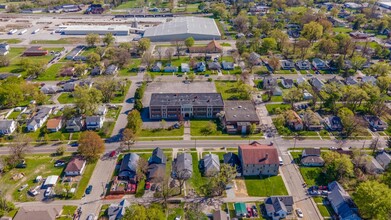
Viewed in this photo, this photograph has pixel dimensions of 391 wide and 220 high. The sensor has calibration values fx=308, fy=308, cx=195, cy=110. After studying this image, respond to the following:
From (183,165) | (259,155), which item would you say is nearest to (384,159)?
(259,155)

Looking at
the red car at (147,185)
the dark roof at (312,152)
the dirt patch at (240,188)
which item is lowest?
the dirt patch at (240,188)

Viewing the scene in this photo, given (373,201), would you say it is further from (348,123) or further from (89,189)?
(89,189)

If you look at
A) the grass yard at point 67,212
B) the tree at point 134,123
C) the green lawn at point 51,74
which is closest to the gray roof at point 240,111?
the tree at point 134,123

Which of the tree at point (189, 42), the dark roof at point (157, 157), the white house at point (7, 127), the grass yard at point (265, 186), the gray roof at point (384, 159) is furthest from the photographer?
the tree at point (189, 42)

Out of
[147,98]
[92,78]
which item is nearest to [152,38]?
[92,78]

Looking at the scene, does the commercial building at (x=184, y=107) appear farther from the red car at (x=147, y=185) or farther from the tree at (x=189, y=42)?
the tree at (x=189, y=42)
